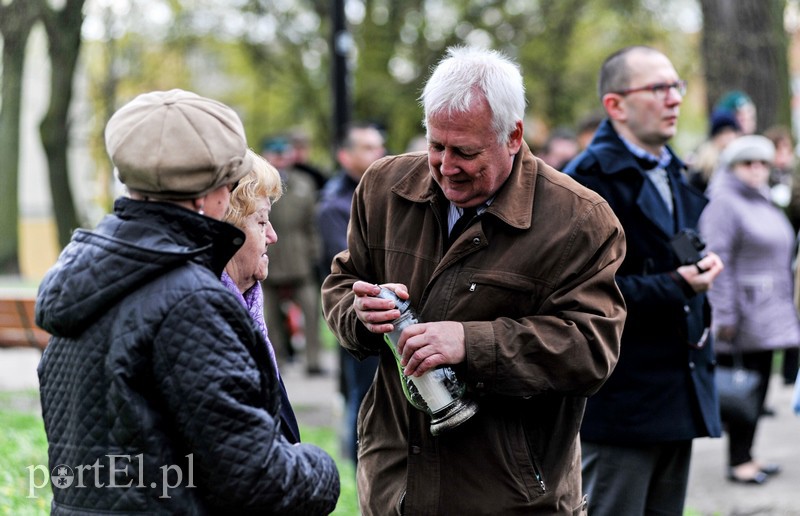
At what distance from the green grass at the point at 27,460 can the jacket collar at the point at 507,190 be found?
96.2 inches

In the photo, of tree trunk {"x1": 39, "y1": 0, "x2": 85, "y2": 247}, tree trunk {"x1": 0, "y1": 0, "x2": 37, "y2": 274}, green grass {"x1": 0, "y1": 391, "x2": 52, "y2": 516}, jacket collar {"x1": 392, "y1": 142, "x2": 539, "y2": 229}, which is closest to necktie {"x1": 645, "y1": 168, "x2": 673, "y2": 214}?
jacket collar {"x1": 392, "y1": 142, "x2": 539, "y2": 229}

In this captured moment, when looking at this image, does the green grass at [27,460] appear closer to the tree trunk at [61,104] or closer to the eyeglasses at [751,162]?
the eyeglasses at [751,162]

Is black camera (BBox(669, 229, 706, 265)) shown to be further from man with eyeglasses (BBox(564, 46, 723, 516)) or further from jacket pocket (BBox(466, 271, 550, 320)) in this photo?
jacket pocket (BBox(466, 271, 550, 320))

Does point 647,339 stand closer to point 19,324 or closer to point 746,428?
point 746,428

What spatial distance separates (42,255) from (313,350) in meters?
27.8

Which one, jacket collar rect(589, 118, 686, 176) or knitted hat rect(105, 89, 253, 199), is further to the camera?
jacket collar rect(589, 118, 686, 176)

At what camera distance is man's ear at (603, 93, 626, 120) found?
4.67 m

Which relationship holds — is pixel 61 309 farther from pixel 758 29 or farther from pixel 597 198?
pixel 758 29

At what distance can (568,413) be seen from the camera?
342 centimetres

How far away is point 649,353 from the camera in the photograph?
14.5ft

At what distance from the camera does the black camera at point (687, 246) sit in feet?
14.4

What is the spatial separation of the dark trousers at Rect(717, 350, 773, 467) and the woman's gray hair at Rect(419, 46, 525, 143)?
14.6 feet

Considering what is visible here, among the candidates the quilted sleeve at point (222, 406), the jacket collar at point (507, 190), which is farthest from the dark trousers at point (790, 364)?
the quilted sleeve at point (222, 406)

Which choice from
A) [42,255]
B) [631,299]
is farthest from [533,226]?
[42,255]
